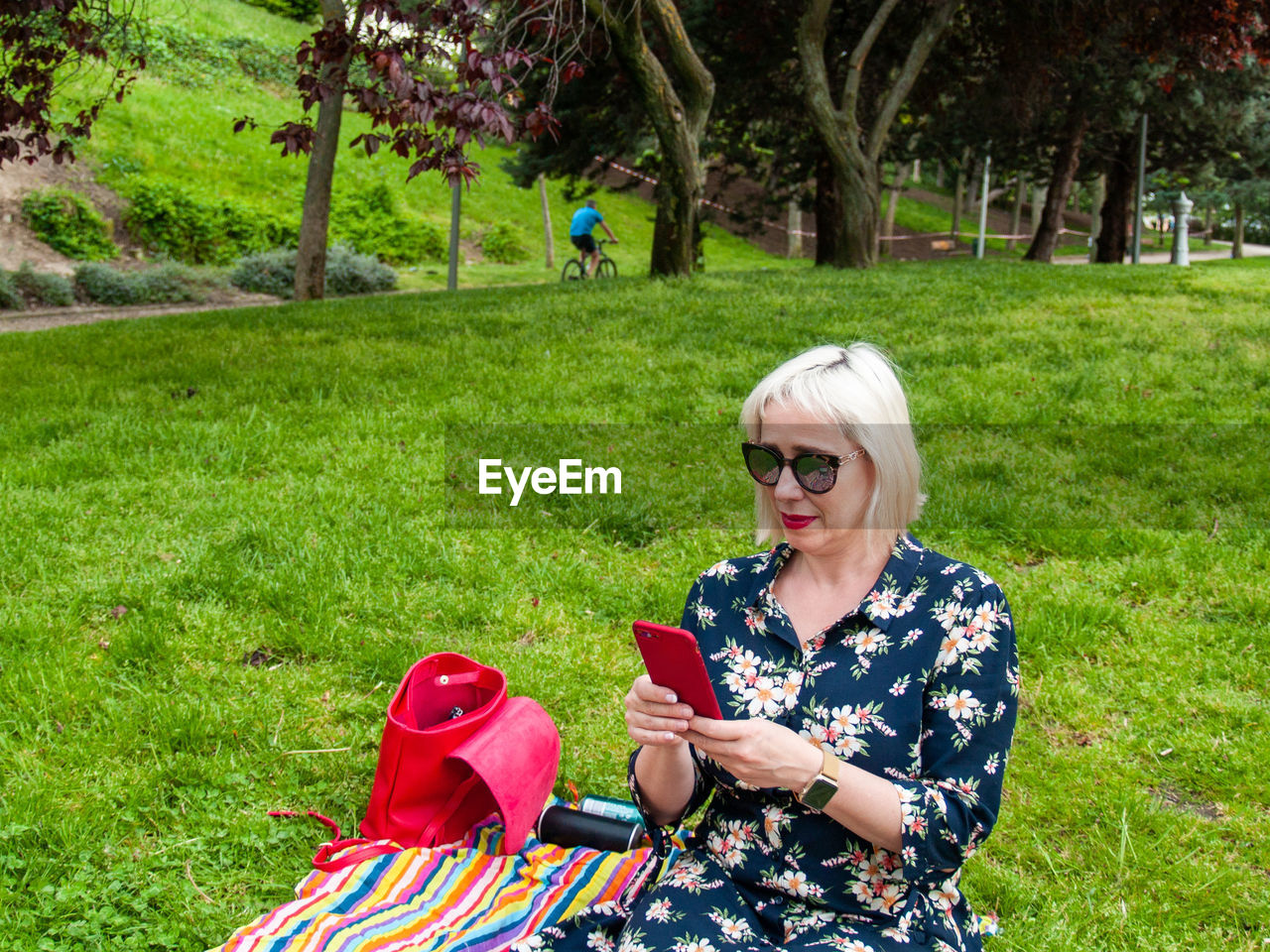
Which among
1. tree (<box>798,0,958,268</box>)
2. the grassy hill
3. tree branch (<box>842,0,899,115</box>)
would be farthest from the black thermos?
the grassy hill

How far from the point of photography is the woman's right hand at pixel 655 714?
208cm

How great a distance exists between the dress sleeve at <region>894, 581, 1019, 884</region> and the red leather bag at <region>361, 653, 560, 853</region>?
53.9 inches

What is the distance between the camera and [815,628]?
234 cm

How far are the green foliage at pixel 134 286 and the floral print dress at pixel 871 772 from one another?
17.4 meters

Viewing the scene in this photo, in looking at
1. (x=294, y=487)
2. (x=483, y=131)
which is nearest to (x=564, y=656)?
(x=294, y=487)

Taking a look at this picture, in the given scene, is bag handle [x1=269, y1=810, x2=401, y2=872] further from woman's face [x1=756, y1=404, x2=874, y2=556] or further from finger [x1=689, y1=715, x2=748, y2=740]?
woman's face [x1=756, y1=404, x2=874, y2=556]

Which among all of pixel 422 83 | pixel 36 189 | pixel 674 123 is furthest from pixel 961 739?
pixel 36 189

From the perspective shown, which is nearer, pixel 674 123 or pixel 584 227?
pixel 674 123

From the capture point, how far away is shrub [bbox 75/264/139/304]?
17109mm

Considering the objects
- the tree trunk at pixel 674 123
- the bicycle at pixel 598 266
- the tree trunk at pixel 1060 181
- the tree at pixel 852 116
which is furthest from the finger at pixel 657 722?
the tree trunk at pixel 1060 181

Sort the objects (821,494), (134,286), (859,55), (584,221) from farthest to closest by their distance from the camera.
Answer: (584,221)
(134,286)
(859,55)
(821,494)

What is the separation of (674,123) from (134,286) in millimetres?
9797

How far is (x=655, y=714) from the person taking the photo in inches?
83.5

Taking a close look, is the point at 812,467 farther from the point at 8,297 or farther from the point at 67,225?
the point at 67,225
